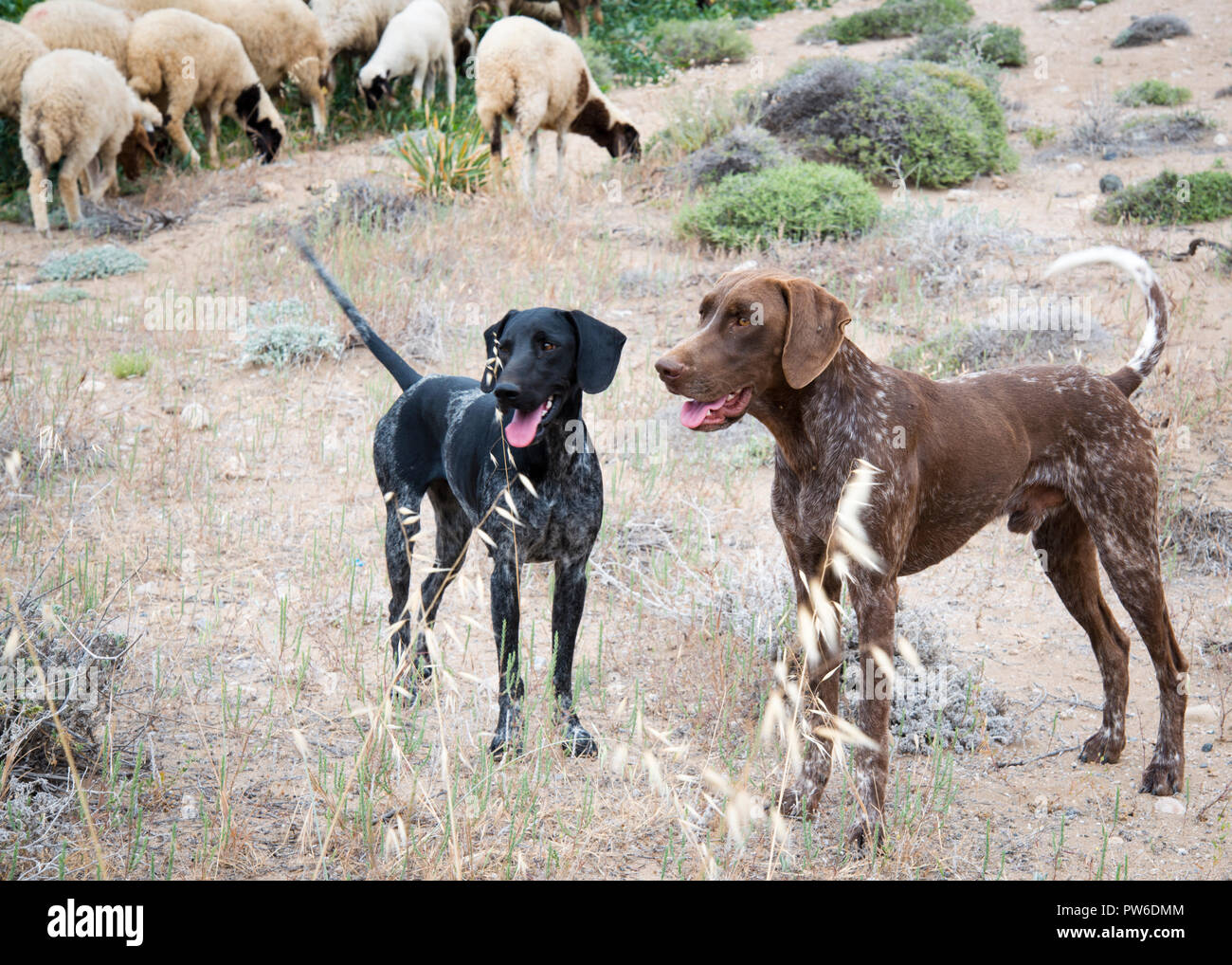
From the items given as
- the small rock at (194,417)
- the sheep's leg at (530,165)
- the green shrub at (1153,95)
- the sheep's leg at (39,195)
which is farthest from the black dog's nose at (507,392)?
the green shrub at (1153,95)

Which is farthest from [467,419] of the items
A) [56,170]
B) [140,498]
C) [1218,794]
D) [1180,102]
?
[1180,102]

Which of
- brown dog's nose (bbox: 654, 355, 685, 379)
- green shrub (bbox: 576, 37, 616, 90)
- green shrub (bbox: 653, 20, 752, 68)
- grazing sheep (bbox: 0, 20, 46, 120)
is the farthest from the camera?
green shrub (bbox: 653, 20, 752, 68)

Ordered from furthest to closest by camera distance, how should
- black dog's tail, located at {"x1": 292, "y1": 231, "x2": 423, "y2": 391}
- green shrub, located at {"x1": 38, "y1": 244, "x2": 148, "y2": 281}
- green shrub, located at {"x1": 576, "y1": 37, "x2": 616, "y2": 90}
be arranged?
green shrub, located at {"x1": 576, "y1": 37, "x2": 616, "y2": 90}, green shrub, located at {"x1": 38, "y1": 244, "x2": 148, "y2": 281}, black dog's tail, located at {"x1": 292, "y1": 231, "x2": 423, "y2": 391}

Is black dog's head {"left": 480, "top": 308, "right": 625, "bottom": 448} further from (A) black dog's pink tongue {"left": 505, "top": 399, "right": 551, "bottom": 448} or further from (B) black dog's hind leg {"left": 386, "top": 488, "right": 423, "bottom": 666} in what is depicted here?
(B) black dog's hind leg {"left": 386, "top": 488, "right": 423, "bottom": 666}

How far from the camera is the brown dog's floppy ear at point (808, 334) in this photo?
3365mm

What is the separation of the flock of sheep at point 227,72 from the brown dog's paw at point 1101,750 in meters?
8.83

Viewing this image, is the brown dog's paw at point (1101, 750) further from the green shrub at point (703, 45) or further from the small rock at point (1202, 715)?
the green shrub at point (703, 45)

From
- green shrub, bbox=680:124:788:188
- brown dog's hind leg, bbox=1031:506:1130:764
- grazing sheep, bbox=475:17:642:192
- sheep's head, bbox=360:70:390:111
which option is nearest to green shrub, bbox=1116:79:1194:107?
green shrub, bbox=680:124:788:188

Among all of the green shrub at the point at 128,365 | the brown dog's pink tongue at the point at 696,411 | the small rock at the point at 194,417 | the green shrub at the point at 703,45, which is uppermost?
the green shrub at the point at 703,45

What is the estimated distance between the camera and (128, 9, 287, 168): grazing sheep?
485 inches

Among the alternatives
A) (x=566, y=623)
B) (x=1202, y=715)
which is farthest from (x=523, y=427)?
(x=1202, y=715)

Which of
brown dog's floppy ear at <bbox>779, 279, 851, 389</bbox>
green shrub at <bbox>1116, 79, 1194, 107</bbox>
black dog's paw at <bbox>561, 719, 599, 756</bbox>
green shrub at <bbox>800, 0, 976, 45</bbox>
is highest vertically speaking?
green shrub at <bbox>800, 0, 976, 45</bbox>

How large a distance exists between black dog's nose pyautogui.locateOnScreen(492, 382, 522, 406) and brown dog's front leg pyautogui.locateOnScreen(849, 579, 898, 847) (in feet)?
4.13

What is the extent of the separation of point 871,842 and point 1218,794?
1.55m
